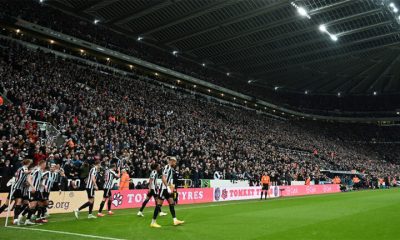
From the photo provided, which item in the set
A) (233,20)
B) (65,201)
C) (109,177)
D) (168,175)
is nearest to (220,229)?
(168,175)

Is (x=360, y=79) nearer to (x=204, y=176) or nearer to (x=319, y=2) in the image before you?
(x=319, y=2)

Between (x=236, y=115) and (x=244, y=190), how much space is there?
25.8m

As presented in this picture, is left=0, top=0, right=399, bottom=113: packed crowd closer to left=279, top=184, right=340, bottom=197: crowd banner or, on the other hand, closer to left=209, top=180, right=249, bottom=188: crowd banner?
left=209, top=180, right=249, bottom=188: crowd banner

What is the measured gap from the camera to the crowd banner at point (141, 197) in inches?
746

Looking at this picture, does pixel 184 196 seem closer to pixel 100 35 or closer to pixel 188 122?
pixel 188 122

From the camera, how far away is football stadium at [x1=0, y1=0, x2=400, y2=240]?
42.9 feet

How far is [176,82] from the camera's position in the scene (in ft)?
161

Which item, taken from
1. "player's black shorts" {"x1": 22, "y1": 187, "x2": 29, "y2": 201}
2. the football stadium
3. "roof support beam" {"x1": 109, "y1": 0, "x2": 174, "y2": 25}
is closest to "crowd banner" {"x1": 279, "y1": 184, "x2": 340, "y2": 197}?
the football stadium

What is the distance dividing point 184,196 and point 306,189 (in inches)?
703

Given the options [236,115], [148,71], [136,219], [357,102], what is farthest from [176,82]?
[357,102]

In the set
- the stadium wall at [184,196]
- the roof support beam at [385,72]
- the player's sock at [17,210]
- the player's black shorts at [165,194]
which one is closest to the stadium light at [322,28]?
the stadium wall at [184,196]

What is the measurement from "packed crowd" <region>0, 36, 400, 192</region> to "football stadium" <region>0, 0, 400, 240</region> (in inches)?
6.5

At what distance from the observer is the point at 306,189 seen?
36250 mm

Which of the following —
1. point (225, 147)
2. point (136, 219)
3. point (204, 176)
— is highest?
point (225, 147)
